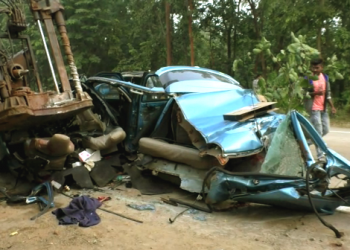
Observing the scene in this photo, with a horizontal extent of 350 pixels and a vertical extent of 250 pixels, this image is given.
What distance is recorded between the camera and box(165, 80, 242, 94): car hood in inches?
216

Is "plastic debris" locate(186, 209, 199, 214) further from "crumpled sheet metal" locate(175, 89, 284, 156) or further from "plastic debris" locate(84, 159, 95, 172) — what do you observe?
"plastic debris" locate(84, 159, 95, 172)

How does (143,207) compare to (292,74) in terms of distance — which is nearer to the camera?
(143,207)

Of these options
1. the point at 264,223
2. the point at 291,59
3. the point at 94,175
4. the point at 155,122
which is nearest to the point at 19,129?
the point at 94,175

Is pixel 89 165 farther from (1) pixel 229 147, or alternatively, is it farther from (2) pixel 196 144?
(1) pixel 229 147

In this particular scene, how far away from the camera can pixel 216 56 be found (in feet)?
72.7

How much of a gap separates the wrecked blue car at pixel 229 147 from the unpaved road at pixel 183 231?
218 mm

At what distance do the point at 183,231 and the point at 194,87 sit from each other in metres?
2.62

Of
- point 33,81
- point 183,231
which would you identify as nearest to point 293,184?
point 183,231

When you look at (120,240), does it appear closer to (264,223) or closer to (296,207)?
(264,223)

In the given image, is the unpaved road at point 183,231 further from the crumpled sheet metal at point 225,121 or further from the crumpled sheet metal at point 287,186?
the crumpled sheet metal at point 225,121

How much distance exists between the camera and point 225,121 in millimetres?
4570

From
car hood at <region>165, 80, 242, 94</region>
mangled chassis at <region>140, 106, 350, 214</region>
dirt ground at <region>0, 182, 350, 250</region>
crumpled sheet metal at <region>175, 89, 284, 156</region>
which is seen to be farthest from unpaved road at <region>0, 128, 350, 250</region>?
car hood at <region>165, 80, 242, 94</region>

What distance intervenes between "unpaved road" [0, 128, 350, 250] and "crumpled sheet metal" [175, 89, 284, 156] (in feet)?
2.38

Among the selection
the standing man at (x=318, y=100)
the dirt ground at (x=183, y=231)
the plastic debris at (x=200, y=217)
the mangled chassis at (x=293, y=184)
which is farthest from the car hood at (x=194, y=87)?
the plastic debris at (x=200, y=217)
